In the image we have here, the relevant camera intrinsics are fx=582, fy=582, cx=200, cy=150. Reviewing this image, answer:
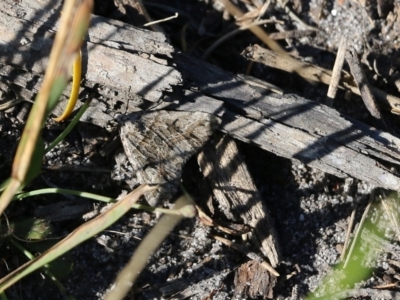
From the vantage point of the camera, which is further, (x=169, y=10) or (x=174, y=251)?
(x=169, y=10)

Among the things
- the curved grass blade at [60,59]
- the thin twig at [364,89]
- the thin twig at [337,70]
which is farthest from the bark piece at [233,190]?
the curved grass blade at [60,59]

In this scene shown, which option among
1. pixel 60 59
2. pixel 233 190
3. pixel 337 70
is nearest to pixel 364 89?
pixel 337 70

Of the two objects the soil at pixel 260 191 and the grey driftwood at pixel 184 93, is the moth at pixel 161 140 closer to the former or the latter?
the grey driftwood at pixel 184 93

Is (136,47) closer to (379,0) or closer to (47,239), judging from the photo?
(47,239)

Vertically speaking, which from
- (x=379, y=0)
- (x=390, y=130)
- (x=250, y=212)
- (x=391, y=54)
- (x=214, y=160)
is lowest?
(x=250, y=212)

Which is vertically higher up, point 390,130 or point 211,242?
point 390,130

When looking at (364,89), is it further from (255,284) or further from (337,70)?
(255,284)

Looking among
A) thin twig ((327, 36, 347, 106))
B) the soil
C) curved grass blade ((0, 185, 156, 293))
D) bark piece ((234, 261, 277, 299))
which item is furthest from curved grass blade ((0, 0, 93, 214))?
thin twig ((327, 36, 347, 106))

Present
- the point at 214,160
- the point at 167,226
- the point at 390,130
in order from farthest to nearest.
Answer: the point at 390,130 → the point at 214,160 → the point at 167,226

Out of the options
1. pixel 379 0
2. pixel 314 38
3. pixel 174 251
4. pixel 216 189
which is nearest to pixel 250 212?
pixel 216 189

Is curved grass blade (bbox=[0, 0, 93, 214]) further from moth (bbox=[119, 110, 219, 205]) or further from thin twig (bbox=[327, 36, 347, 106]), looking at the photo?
→ thin twig (bbox=[327, 36, 347, 106])
